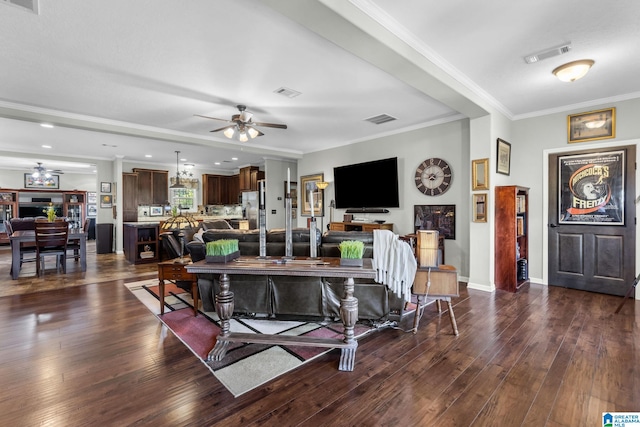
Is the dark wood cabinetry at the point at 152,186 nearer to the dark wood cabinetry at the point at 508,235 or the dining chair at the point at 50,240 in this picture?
the dining chair at the point at 50,240

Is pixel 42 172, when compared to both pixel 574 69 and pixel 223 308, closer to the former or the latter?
pixel 223 308

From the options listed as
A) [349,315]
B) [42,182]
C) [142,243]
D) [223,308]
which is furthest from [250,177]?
[42,182]

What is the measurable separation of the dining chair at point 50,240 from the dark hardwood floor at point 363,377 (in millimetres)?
2392

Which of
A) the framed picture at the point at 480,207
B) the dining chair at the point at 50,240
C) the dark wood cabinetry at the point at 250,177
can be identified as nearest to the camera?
the framed picture at the point at 480,207

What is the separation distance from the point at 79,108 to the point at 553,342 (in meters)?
6.46

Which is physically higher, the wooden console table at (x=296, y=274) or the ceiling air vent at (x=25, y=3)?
the ceiling air vent at (x=25, y=3)

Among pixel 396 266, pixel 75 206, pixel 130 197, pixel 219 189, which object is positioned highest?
pixel 219 189

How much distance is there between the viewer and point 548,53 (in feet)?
9.34

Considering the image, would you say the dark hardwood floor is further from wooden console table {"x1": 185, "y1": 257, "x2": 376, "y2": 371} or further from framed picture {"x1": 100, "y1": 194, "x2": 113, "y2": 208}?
framed picture {"x1": 100, "y1": 194, "x2": 113, "y2": 208}

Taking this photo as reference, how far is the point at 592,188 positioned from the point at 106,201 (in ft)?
34.9

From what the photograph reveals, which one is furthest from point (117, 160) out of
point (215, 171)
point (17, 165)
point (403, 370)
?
point (403, 370)

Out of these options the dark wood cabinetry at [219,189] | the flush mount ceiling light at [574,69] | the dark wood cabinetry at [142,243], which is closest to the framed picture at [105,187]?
the dark wood cabinetry at [142,243]

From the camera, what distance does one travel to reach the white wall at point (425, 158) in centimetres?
475

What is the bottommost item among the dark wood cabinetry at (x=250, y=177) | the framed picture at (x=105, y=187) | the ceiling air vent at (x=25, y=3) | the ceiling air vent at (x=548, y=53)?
the framed picture at (x=105, y=187)
